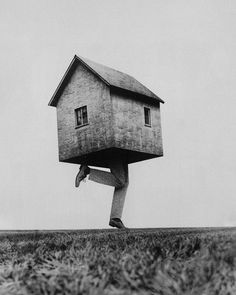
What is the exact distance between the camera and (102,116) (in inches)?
731

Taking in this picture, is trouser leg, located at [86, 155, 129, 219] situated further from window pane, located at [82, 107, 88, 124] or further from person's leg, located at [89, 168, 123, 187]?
window pane, located at [82, 107, 88, 124]

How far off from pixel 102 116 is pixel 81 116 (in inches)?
56.5

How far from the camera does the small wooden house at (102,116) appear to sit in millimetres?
18453

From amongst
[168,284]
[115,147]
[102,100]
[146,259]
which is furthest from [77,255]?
[102,100]

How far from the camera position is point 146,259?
363 cm

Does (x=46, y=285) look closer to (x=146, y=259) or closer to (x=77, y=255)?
(x=146, y=259)

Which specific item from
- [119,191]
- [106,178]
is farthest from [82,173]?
[119,191]

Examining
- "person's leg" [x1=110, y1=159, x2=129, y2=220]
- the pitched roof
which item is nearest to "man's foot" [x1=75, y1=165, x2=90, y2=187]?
"person's leg" [x1=110, y1=159, x2=129, y2=220]

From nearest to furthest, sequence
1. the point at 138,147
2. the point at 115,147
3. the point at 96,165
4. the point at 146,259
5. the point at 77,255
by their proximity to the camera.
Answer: the point at 146,259 < the point at 77,255 < the point at 115,147 < the point at 138,147 < the point at 96,165

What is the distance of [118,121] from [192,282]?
15566mm

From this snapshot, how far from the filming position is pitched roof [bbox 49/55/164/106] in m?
19.2

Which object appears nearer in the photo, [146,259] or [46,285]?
[46,285]

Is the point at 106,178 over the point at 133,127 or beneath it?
beneath

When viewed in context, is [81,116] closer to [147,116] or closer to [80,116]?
[80,116]
